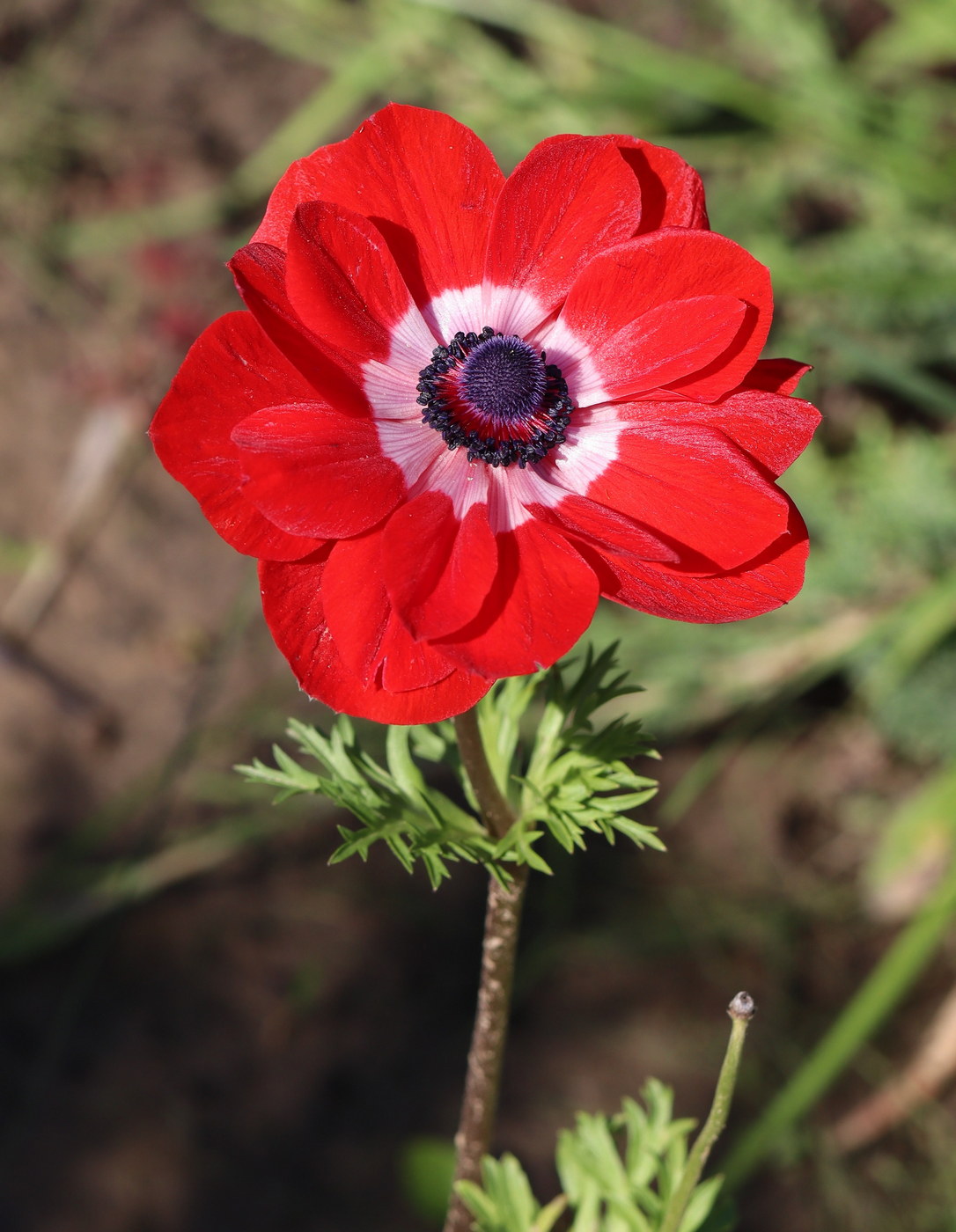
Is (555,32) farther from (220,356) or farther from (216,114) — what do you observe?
(220,356)

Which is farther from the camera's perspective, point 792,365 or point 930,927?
point 930,927

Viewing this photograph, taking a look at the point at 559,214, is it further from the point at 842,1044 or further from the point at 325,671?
the point at 842,1044

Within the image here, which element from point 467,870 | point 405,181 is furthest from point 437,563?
point 467,870

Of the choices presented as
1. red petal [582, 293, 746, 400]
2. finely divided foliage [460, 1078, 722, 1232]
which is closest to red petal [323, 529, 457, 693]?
red petal [582, 293, 746, 400]

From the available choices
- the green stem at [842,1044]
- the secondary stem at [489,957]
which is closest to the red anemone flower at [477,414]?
the secondary stem at [489,957]

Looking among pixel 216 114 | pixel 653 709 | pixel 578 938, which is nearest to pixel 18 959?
pixel 578 938

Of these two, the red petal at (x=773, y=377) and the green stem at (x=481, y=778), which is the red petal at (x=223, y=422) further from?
the red petal at (x=773, y=377)
